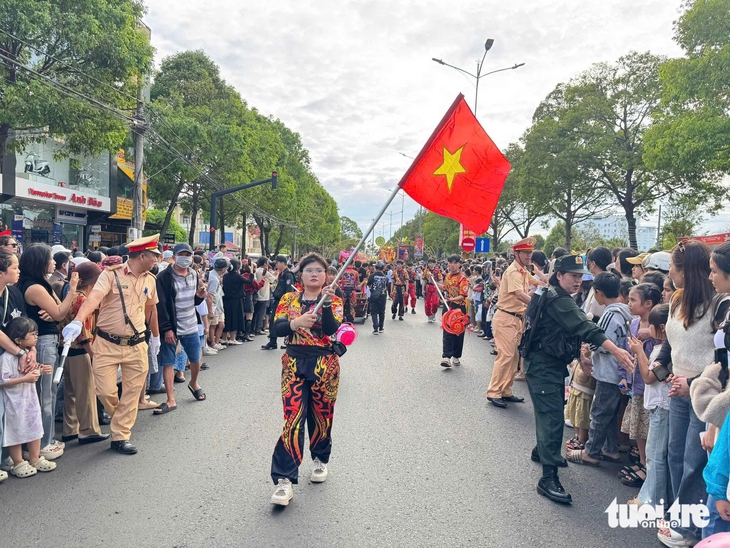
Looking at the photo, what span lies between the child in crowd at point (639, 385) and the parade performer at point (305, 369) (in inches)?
97.1

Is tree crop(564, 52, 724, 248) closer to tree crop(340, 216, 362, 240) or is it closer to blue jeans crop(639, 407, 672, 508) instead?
blue jeans crop(639, 407, 672, 508)

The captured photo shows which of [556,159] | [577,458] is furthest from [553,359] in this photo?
[556,159]

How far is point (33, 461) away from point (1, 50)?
12.2 metres

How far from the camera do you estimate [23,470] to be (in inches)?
167

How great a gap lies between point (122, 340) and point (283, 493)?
7.33 ft

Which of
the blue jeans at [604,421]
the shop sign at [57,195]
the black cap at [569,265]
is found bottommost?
the blue jeans at [604,421]

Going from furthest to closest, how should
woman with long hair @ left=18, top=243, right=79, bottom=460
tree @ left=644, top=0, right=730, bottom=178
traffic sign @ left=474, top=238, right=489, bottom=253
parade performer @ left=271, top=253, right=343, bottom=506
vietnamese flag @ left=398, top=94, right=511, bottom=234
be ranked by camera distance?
traffic sign @ left=474, top=238, right=489, bottom=253
tree @ left=644, top=0, right=730, bottom=178
woman with long hair @ left=18, top=243, right=79, bottom=460
vietnamese flag @ left=398, top=94, right=511, bottom=234
parade performer @ left=271, top=253, right=343, bottom=506

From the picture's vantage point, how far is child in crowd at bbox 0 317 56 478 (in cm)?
417

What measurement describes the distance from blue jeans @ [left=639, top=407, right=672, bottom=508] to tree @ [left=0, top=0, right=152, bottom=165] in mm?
13855

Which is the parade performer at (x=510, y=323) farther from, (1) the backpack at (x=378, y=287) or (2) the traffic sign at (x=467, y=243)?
(2) the traffic sign at (x=467, y=243)

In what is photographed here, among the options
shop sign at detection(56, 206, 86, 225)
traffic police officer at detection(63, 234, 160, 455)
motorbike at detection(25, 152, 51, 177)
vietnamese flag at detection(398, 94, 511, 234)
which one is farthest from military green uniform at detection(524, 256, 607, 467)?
shop sign at detection(56, 206, 86, 225)

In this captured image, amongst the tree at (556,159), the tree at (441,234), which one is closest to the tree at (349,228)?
the tree at (441,234)

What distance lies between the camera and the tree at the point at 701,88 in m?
16.1

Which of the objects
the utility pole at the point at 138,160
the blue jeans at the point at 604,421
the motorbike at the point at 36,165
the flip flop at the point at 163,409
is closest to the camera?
the blue jeans at the point at 604,421
